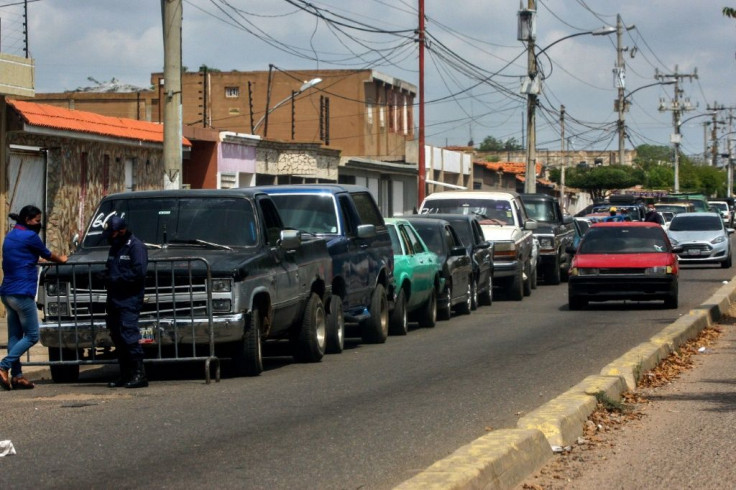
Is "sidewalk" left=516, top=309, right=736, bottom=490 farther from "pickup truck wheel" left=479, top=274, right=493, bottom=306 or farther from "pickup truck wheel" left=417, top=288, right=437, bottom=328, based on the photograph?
"pickup truck wheel" left=479, top=274, right=493, bottom=306

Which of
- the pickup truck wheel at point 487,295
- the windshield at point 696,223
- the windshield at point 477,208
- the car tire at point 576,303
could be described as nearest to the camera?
the car tire at point 576,303

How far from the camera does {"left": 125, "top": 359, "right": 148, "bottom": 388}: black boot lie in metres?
12.6

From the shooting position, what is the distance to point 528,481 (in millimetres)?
8094

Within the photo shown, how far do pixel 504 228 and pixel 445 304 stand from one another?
6.44m

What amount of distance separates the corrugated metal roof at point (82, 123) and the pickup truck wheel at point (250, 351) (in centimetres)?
929

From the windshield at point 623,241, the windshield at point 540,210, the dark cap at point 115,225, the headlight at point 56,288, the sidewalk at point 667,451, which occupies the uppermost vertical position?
the windshield at point 540,210

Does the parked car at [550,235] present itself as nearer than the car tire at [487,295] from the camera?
No

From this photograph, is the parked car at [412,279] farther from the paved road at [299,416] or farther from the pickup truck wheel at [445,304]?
the paved road at [299,416]

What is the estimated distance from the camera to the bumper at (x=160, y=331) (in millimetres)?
12820

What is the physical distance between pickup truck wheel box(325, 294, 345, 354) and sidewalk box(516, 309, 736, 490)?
4.58m

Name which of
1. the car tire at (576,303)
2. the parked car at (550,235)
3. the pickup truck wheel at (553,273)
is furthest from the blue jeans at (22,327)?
the pickup truck wheel at (553,273)

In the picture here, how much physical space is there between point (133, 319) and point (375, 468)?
5015 mm

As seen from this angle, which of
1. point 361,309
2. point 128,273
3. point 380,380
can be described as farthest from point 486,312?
point 128,273

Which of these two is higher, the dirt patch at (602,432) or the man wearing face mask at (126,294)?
the man wearing face mask at (126,294)
